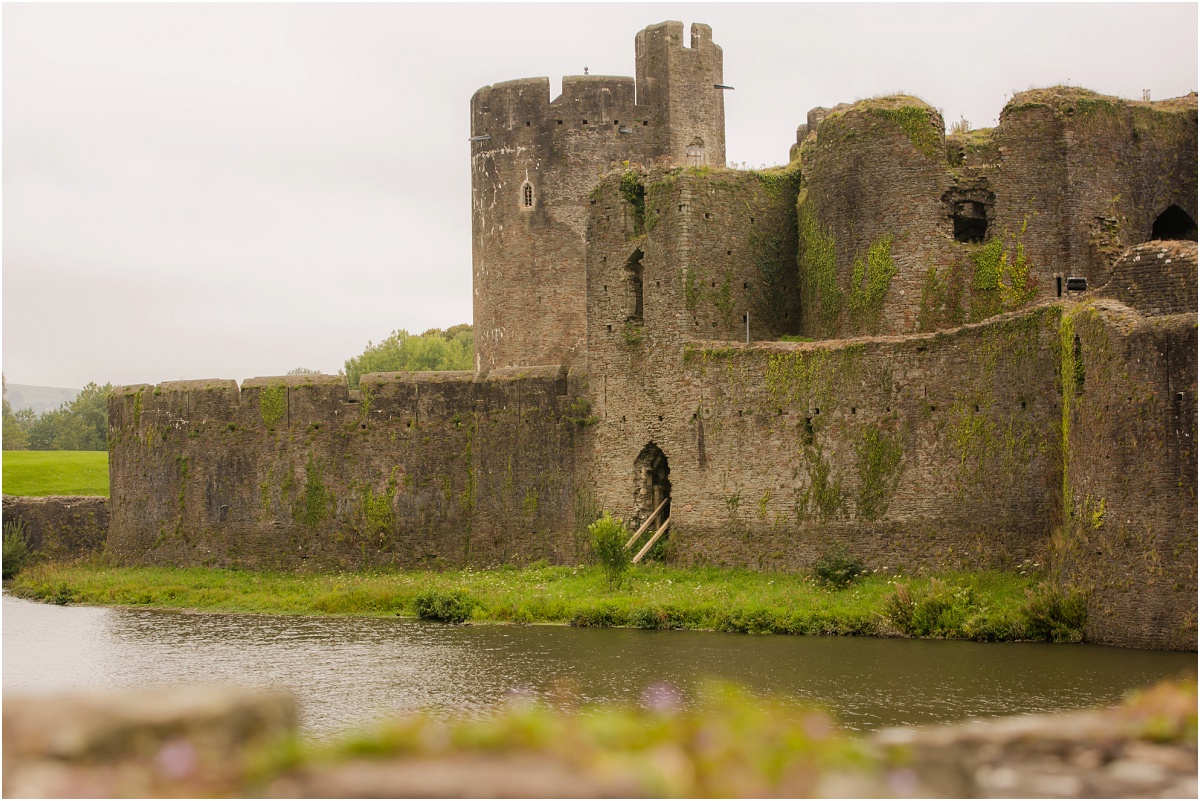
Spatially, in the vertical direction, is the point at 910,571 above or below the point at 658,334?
below

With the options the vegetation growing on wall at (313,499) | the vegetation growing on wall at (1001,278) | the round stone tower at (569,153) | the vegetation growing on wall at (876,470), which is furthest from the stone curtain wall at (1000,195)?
the vegetation growing on wall at (313,499)

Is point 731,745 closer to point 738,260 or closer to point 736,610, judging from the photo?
point 736,610

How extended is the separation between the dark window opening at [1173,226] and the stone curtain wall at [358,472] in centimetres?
1330

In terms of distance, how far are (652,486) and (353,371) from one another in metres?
55.1

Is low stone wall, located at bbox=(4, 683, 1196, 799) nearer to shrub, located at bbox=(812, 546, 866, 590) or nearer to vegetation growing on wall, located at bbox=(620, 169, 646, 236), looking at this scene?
shrub, located at bbox=(812, 546, 866, 590)

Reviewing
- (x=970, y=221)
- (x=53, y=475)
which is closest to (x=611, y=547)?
(x=970, y=221)

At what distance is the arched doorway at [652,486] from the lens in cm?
2769

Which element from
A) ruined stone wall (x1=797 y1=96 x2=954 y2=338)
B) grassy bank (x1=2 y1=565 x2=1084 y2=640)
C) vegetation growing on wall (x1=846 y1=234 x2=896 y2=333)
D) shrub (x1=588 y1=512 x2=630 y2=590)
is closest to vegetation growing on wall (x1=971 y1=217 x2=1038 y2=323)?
ruined stone wall (x1=797 y1=96 x2=954 y2=338)

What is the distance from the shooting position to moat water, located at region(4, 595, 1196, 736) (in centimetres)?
1565

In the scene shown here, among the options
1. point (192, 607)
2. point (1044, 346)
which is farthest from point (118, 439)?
point (1044, 346)

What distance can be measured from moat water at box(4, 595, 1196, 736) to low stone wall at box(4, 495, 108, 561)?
41.5ft

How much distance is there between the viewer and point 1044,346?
71.2 ft

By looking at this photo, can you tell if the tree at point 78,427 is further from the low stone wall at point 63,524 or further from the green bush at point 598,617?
the green bush at point 598,617

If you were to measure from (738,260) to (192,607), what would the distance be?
14068mm
